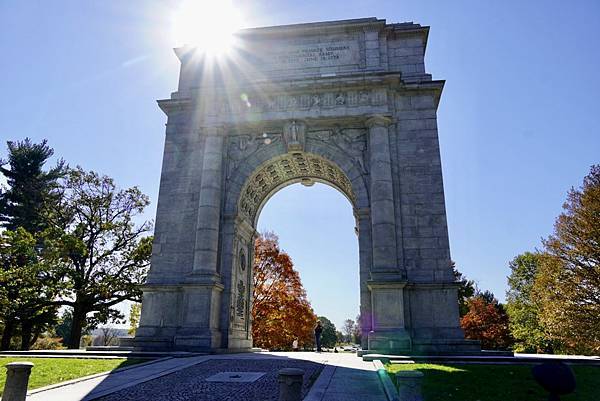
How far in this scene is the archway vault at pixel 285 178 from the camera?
2038 centimetres

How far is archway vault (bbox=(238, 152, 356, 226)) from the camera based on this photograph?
20.4 meters

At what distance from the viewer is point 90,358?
13.3 m

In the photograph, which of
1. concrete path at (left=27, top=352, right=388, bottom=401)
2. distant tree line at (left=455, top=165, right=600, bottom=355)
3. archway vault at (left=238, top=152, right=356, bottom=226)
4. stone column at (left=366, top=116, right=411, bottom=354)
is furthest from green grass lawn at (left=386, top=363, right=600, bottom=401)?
distant tree line at (left=455, top=165, right=600, bottom=355)

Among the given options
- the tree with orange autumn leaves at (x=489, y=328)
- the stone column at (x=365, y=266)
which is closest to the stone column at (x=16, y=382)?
the stone column at (x=365, y=266)

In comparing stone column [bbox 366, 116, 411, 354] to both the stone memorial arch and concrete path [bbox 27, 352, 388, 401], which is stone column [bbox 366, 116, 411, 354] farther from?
concrete path [bbox 27, 352, 388, 401]

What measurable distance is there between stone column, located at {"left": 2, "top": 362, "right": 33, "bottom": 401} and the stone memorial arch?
1038 centimetres

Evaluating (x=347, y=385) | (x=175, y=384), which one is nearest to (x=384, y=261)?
(x=347, y=385)

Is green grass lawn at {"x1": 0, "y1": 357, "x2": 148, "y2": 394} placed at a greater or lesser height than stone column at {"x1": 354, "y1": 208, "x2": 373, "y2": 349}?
lesser

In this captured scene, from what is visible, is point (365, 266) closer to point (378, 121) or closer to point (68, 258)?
point (378, 121)

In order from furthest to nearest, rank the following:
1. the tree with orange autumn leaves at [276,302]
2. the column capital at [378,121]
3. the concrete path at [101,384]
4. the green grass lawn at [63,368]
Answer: the tree with orange autumn leaves at [276,302]
the column capital at [378,121]
the green grass lawn at [63,368]
the concrete path at [101,384]

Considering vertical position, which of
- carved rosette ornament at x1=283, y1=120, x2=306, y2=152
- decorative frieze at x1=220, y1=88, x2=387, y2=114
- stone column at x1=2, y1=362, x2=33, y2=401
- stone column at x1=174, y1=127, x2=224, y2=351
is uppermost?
decorative frieze at x1=220, y1=88, x2=387, y2=114

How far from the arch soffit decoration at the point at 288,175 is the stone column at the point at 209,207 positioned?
33.9 inches

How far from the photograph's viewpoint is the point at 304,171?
22453mm

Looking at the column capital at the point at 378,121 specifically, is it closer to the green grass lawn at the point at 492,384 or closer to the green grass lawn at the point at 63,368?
the green grass lawn at the point at 492,384
